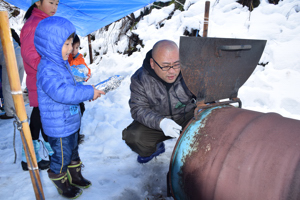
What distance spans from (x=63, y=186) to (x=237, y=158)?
1.38 meters

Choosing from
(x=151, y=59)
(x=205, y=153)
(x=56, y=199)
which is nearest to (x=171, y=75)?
(x=151, y=59)

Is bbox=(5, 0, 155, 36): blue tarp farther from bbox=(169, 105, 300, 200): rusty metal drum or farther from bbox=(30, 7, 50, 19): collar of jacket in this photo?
bbox=(169, 105, 300, 200): rusty metal drum

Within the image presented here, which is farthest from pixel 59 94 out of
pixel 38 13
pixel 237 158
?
pixel 237 158

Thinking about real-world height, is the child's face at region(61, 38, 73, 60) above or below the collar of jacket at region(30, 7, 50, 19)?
below

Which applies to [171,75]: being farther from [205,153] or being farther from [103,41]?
[103,41]

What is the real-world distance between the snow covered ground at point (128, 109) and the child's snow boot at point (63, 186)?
7 cm

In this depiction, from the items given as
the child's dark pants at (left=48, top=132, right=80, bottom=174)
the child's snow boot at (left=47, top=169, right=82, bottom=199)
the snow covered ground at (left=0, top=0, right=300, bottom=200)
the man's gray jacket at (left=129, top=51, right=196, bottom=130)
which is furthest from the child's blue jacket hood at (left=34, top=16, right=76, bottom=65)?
the snow covered ground at (left=0, top=0, right=300, bottom=200)

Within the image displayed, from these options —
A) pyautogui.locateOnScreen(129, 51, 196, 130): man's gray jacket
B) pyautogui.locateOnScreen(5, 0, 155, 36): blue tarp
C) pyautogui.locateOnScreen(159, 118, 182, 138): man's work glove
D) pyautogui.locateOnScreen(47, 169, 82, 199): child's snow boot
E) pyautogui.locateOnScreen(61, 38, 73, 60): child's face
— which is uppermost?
pyautogui.locateOnScreen(5, 0, 155, 36): blue tarp

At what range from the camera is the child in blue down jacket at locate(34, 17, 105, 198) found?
133 cm

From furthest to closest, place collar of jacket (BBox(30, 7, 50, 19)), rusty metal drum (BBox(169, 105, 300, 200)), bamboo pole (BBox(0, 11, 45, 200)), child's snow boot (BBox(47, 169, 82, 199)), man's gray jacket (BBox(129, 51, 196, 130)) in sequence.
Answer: man's gray jacket (BBox(129, 51, 196, 130)) < collar of jacket (BBox(30, 7, 50, 19)) < child's snow boot (BBox(47, 169, 82, 199)) < bamboo pole (BBox(0, 11, 45, 200)) < rusty metal drum (BBox(169, 105, 300, 200))

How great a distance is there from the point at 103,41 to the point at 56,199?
324 inches

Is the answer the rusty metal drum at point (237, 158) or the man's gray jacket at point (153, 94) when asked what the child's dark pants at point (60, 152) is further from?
the rusty metal drum at point (237, 158)

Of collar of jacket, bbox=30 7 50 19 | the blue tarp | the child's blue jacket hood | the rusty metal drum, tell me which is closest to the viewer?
the rusty metal drum

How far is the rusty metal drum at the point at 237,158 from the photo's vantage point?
2.66 feet
